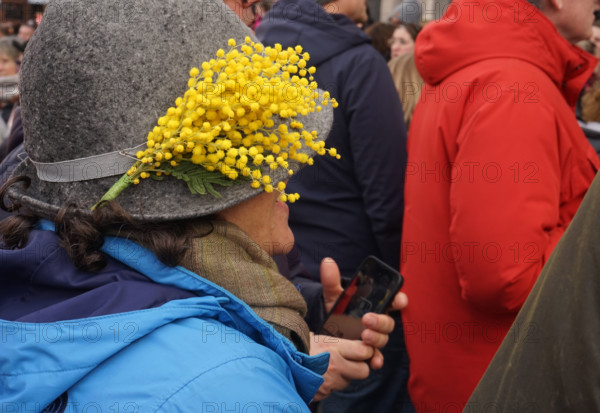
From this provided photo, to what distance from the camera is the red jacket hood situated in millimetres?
2152

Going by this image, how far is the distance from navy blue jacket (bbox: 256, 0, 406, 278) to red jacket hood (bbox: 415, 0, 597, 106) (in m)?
0.46

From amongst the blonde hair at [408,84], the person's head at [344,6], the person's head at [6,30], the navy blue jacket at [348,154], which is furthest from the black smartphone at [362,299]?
the person's head at [6,30]

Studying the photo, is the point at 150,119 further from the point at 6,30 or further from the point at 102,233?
the point at 6,30

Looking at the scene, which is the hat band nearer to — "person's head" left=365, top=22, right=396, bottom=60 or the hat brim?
the hat brim

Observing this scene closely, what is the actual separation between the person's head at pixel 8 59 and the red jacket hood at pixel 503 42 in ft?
18.4

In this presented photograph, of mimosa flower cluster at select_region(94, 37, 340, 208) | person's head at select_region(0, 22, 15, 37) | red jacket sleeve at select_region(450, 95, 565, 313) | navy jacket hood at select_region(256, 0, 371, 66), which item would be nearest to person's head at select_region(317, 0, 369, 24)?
navy jacket hood at select_region(256, 0, 371, 66)

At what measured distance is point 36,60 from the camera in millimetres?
1297

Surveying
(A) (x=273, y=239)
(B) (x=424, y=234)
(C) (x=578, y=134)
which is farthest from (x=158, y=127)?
(C) (x=578, y=134)

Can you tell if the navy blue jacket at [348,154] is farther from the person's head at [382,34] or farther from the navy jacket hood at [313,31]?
the person's head at [382,34]

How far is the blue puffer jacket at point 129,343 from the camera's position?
108 centimetres

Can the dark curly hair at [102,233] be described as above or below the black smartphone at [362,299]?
above

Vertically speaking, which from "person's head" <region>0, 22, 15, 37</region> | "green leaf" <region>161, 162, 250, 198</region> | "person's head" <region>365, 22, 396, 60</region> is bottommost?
"person's head" <region>0, 22, 15, 37</region>

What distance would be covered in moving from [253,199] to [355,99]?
4.66 feet

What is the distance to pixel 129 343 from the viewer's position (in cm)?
112
